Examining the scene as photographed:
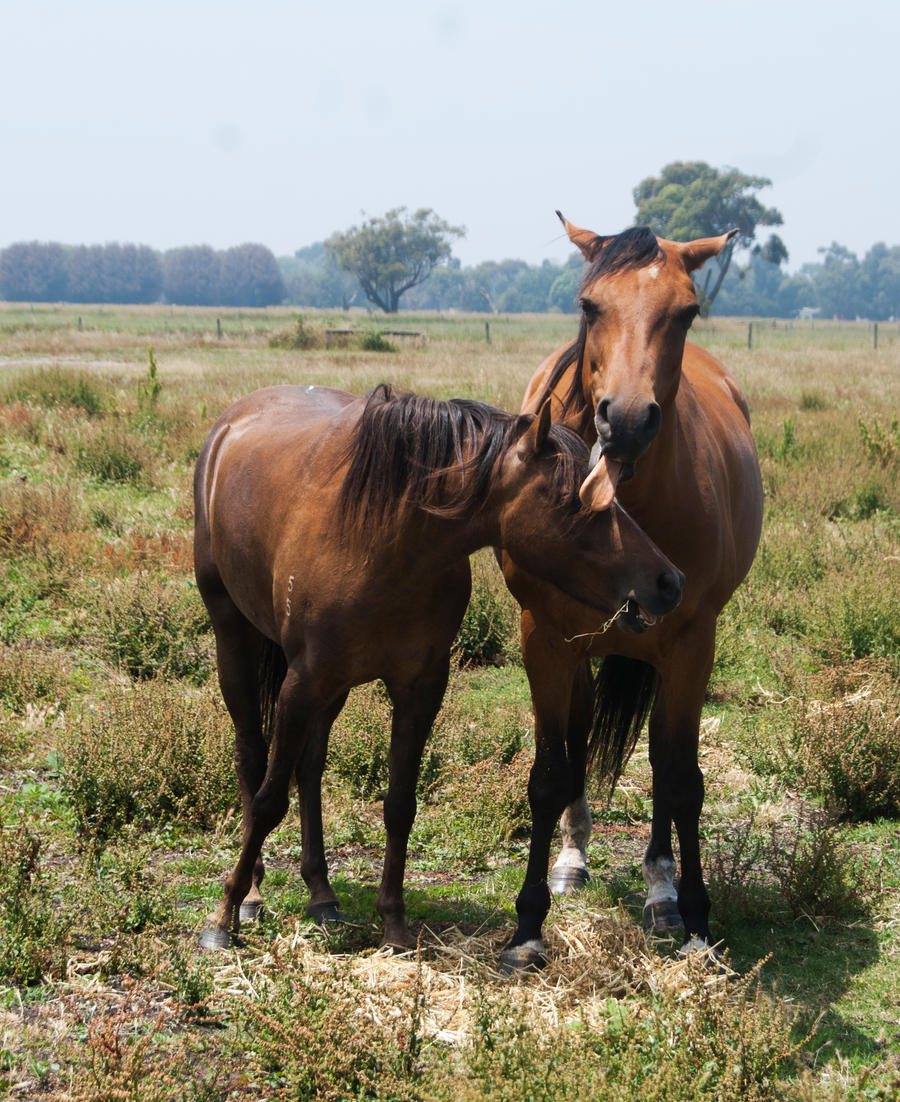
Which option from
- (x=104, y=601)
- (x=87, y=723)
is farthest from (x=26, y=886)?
(x=104, y=601)

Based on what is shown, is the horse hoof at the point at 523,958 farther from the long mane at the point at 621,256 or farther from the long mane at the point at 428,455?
the long mane at the point at 621,256

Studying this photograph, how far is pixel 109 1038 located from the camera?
9.05 feet

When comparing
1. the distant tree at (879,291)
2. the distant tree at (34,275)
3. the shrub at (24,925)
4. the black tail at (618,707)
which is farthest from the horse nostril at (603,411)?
the distant tree at (879,291)

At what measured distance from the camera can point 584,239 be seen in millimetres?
3971

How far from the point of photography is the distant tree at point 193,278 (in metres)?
136

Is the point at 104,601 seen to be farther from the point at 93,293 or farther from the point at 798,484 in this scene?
the point at 93,293

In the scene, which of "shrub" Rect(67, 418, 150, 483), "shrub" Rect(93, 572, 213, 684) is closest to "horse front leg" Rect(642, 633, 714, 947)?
"shrub" Rect(93, 572, 213, 684)

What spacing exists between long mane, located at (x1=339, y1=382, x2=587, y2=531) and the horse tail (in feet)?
Result: 3.59

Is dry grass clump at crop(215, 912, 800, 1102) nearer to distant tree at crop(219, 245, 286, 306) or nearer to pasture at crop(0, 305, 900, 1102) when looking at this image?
pasture at crop(0, 305, 900, 1102)

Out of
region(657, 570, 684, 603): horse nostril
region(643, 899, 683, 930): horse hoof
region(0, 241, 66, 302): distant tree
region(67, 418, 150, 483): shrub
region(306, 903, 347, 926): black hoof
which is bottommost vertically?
region(643, 899, 683, 930): horse hoof

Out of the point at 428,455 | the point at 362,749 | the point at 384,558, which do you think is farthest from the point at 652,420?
the point at 362,749

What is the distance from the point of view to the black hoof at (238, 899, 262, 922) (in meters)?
3.99

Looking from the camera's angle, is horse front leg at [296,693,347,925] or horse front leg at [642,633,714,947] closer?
horse front leg at [642,633,714,947]

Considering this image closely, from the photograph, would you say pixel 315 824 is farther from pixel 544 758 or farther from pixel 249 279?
pixel 249 279
